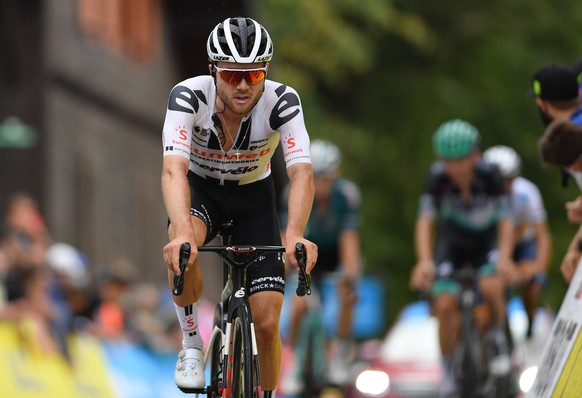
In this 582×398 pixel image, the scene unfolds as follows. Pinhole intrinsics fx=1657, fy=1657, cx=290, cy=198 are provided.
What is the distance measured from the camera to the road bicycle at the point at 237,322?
353 inches

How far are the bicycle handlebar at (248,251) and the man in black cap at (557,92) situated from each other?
2.35 metres

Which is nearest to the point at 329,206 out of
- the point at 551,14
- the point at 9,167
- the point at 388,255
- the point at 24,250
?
the point at 24,250

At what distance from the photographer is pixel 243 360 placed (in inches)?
356

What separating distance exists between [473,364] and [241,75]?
522cm

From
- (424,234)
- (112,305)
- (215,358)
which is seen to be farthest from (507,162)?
(215,358)

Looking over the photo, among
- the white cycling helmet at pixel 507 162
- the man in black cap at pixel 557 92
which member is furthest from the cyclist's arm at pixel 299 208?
the white cycling helmet at pixel 507 162

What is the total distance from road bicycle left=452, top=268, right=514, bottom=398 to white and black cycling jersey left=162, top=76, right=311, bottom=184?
433cm

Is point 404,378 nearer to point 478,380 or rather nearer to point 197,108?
point 478,380

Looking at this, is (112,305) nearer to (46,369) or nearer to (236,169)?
(46,369)

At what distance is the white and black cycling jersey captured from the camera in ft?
30.4

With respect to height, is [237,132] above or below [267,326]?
above

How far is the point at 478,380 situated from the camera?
13680 mm

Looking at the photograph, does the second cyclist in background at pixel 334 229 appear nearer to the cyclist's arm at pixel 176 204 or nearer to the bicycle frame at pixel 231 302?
the bicycle frame at pixel 231 302

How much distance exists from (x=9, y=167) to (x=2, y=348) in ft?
32.0
